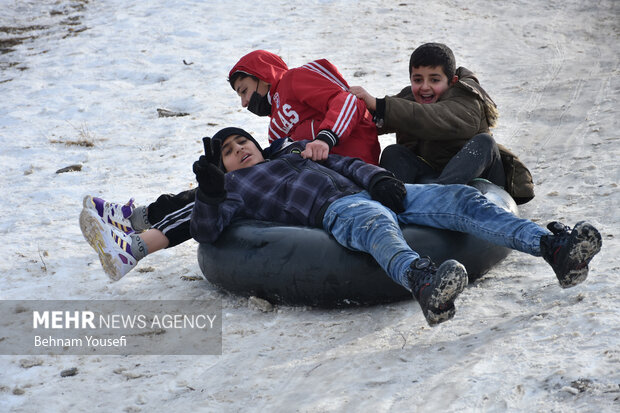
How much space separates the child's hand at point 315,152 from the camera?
4074 millimetres

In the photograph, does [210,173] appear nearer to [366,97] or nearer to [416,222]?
[416,222]

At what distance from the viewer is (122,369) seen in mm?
3182

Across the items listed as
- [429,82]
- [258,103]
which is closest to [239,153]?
[258,103]

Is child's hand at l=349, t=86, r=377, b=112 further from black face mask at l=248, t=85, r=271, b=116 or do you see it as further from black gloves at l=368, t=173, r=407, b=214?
black gloves at l=368, t=173, r=407, b=214

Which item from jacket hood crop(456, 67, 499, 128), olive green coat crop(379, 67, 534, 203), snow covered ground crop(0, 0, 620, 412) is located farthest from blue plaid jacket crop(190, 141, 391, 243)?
jacket hood crop(456, 67, 499, 128)

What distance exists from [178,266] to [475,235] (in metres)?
2.00

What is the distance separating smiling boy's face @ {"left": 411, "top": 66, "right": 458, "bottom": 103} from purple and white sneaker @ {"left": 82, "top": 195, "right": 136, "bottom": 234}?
2139 mm

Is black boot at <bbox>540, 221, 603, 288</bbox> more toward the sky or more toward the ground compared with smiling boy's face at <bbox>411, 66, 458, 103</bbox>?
more toward the ground

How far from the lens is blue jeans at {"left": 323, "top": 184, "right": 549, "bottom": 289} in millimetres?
3229

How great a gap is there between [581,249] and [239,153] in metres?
2.08

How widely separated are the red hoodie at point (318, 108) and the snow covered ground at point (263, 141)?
1.12 meters

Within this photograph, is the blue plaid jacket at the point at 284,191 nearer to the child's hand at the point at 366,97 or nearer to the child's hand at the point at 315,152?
the child's hand at the point at 315,152

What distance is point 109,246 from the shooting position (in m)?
3.79

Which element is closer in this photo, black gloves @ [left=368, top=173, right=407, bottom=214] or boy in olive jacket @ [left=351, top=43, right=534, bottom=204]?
black gloves @ [left=368, top=173, right=407, bottom=214]
